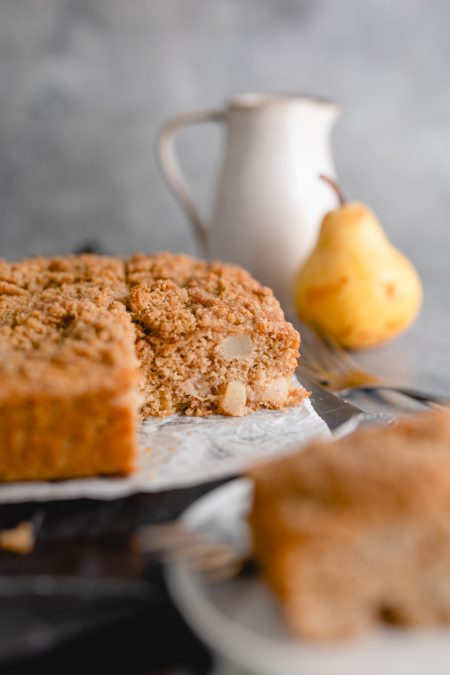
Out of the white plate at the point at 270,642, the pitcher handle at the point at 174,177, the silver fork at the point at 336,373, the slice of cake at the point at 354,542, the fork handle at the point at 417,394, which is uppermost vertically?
the pitcher handle at the point at 174,177

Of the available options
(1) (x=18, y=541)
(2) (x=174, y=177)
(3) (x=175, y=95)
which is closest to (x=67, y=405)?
(1) (x=18, y=541)

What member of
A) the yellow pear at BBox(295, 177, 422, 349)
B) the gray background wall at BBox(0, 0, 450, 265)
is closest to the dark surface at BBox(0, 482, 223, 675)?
the yellow pear at BBox(295, 177, 422, 349)

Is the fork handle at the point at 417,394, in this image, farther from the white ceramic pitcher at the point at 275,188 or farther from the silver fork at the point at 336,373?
the white ceramic pitcher at the point at 275,188

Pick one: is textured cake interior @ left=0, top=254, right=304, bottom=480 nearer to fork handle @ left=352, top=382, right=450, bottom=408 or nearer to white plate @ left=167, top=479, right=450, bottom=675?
fork handle @ left=352, top=382, right=450, bottom=408

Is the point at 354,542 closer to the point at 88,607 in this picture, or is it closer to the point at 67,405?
the point at 88,607

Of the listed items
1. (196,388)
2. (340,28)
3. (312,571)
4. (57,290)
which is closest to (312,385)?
(196,388)

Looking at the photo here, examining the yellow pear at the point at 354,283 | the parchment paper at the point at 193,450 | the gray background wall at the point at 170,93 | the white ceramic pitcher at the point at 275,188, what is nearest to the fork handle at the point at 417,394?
the parchment paper at the point at 193,450
